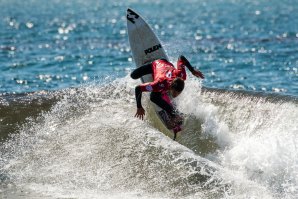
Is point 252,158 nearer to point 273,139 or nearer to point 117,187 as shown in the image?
point 273,139

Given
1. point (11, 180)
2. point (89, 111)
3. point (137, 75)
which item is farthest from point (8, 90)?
point (11, 180)

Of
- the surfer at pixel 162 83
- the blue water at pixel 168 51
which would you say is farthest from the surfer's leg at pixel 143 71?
the blue water at pixel 168 51

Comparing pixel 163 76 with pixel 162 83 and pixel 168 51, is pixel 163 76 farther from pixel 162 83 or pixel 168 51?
pixel 168 51

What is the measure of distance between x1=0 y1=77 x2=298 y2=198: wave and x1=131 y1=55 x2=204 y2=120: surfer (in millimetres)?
599

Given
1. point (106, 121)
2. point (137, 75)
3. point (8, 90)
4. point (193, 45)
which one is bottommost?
point (193, 45)

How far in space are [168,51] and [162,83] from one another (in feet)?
13.3

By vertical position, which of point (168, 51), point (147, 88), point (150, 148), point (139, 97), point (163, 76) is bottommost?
point (150, 148)

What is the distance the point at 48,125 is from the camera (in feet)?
46.9

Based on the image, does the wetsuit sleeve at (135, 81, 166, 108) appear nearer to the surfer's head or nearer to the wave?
the surfer's head

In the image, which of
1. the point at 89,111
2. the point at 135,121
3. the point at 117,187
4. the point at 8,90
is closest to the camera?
the point at 117,187

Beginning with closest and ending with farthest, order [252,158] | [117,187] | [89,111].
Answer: [117,187]
[252,158]
[89,111]

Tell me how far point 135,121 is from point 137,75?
3.58ft

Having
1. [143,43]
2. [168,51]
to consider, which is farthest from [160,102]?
[168,51]

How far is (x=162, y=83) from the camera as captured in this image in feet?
42.7
